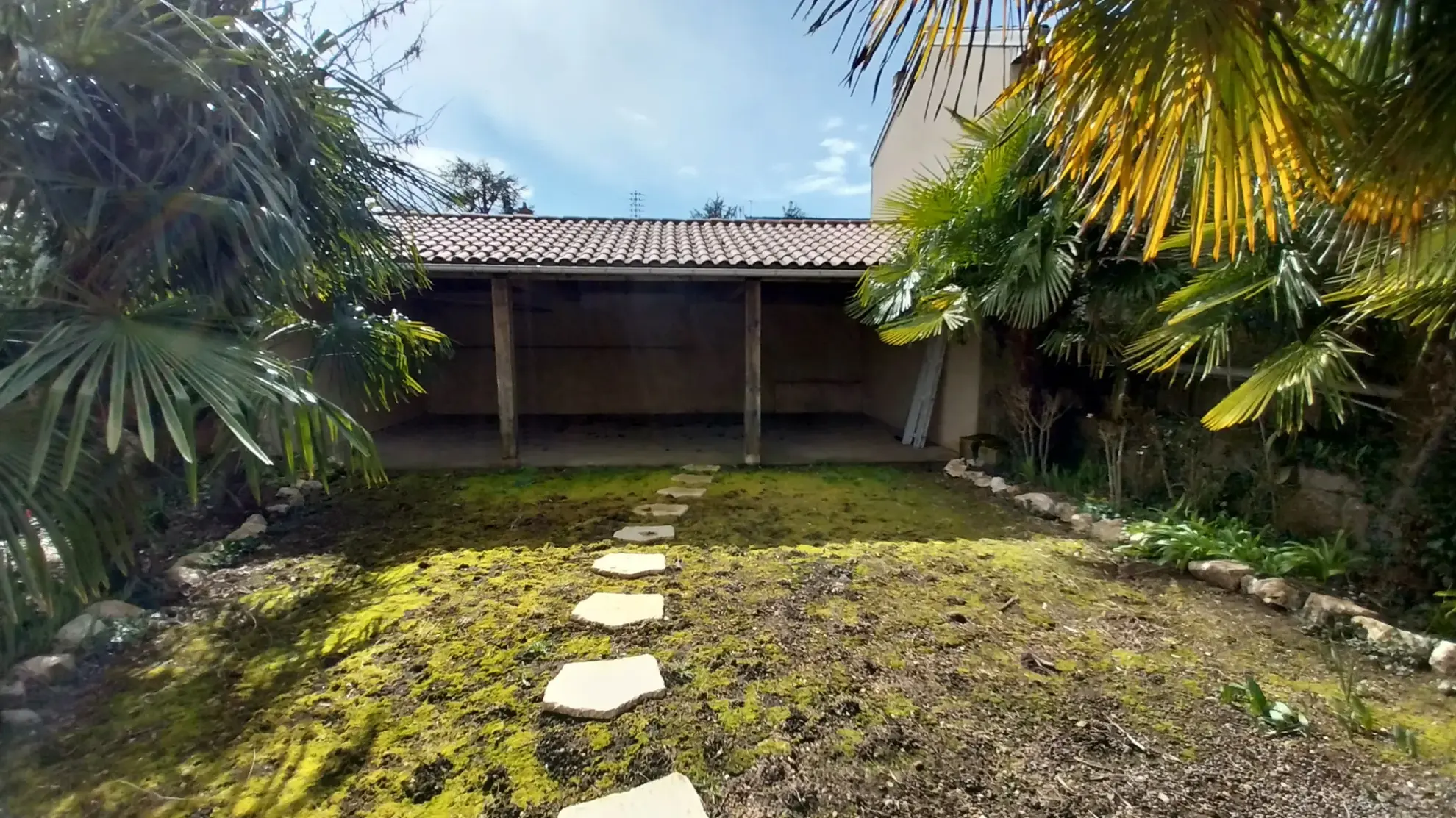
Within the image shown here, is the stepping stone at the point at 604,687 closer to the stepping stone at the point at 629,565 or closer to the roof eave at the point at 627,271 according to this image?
the stepping stone at the point at 629,565

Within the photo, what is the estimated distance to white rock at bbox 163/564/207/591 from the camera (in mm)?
3402

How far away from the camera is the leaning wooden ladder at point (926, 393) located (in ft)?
25.2

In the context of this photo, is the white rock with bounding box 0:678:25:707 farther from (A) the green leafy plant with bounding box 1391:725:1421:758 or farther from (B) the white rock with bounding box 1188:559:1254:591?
(B) the white rock with bounding box 1188:559:1254:591

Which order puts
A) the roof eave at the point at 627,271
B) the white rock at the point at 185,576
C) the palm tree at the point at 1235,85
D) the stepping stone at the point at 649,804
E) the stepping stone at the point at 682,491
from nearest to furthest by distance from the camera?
the palm tree at the point at 1235,85 → the stepping stone at the point at 649,804 → the white rock at the point at 185,576 → the stepping stone at the point at 682,491 → the roof eave at the point at 627,271

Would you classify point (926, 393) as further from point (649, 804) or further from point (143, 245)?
point (143, 245)

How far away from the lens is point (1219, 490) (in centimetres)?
424

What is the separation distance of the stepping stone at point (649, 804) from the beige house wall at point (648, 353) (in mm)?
→ 8406

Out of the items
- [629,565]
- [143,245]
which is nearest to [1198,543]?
[629,565]

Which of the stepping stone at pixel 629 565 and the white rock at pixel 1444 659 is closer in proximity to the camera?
the white rock at pixel 1444 659

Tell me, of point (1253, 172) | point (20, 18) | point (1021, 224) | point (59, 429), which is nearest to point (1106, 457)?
point (1021, 224)

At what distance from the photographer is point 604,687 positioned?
7.95ft

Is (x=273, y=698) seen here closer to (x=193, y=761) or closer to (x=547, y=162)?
(x=193, y=761)

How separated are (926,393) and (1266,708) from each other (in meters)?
5.76

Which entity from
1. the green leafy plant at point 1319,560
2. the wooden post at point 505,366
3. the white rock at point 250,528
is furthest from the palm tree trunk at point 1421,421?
the white rock at point 250,528
